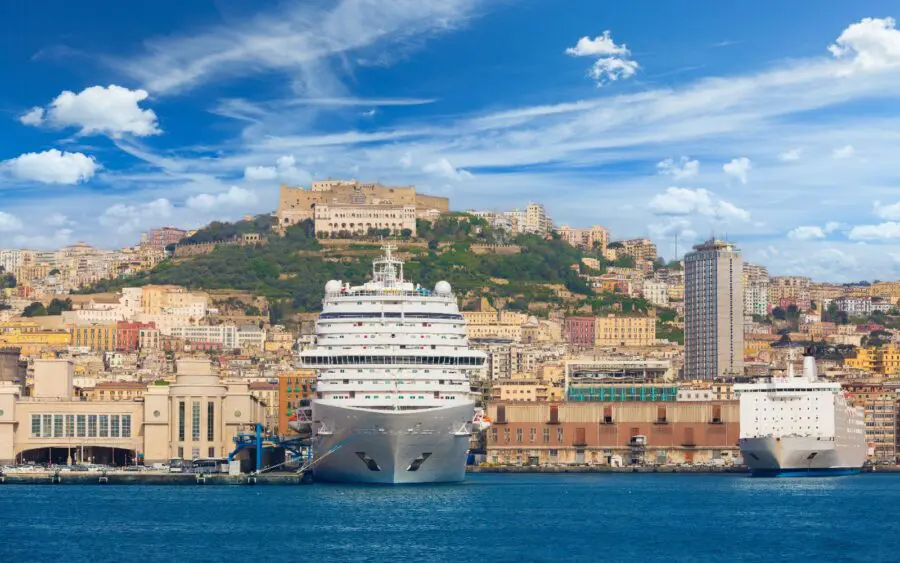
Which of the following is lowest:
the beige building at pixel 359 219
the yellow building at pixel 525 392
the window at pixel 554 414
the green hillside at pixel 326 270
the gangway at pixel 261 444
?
the gangway at pixel 261 444

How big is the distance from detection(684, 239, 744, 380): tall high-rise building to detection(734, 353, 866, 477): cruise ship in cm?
5837

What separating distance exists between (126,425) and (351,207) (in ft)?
341

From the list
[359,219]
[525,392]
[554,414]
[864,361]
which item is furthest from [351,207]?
[554,414]

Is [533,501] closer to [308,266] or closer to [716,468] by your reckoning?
[716,468]

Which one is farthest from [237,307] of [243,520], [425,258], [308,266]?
[243,520]

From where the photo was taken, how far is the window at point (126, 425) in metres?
92.0

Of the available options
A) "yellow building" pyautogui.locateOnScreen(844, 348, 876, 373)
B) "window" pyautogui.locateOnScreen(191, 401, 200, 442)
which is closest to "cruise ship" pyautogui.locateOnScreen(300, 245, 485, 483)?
"window" pyautogui.locateOnScreen(191, 401, 200, 442)

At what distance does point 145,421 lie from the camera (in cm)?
9031

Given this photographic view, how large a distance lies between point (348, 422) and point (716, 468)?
3989 centimetres

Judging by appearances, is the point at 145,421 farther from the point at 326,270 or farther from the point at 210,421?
the point at 326,270

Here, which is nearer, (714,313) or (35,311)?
(714,313)

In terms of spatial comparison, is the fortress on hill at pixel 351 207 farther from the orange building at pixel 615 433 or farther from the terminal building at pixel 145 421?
the terminal building at pixel 145 421

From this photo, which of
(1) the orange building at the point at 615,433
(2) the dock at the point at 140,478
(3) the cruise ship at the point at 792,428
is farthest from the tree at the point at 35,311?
(3) the cruise ship at the point at 792,428

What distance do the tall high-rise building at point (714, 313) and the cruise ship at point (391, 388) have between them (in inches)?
3381
